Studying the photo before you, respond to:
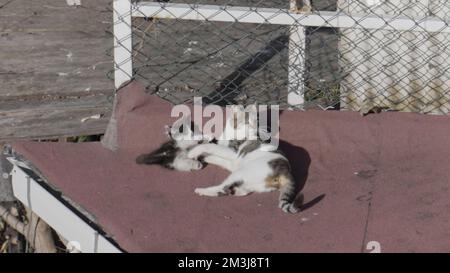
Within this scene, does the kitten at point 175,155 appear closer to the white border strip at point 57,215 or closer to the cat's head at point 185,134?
the cat's head at point 185,134

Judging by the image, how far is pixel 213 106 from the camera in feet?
17.5

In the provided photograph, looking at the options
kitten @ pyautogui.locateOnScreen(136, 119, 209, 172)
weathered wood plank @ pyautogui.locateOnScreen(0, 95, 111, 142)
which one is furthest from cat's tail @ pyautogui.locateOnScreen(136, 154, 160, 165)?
weathered wood plank @ pyautogui.locateOnScreen(0, 95, 111, 142)

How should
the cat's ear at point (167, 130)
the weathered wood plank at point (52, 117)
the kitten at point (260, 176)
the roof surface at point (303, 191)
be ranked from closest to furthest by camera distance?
the roof surface at point (303, 191) → the kitten at point (260, 176) → the cat's ear at point (167, 130) → the weathered wood plank at point (52, 117)

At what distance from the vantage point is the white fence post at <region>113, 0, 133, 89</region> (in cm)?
523

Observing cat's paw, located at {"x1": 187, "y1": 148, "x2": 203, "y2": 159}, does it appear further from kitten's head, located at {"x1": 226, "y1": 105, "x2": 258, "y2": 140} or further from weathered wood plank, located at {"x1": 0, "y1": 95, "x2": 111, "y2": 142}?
weathered wood plank, located at {"x1": 0, "y1": 95, "x2": 111, "y2": 142}

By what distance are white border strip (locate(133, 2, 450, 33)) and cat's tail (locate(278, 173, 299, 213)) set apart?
103 cm

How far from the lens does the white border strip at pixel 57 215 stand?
4.31m

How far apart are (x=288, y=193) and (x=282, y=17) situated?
118 centimetres

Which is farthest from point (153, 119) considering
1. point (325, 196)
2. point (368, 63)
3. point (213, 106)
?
point (368, 63)

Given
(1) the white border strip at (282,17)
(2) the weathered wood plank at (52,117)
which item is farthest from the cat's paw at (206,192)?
(2) the weathered wood plank at (52,117)

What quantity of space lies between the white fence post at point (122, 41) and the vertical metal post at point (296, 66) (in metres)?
0.93

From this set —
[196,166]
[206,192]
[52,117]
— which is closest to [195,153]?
[196,166]

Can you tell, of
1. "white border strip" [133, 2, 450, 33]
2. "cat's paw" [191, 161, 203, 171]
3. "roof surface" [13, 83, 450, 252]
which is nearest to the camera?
"roof surface" [13, 83, 450, 252]

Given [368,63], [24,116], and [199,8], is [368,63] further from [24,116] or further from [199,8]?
[24,116]
